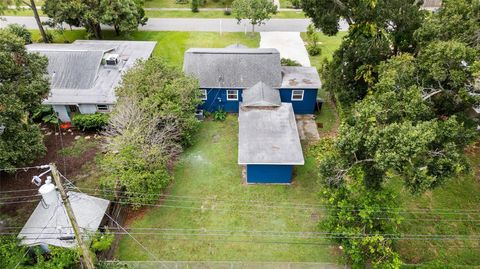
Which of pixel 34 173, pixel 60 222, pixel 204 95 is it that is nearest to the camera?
pixel 60 222

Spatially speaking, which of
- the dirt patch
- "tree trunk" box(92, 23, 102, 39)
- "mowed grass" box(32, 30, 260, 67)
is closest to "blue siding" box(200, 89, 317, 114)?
the dirt patch

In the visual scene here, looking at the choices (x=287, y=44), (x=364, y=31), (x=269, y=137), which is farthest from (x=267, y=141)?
(x=287, y=44)

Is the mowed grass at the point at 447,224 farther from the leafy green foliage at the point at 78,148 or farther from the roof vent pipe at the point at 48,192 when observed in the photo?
the leafy green foliage at the point at 78,148

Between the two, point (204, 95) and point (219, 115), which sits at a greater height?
point (204, 95)

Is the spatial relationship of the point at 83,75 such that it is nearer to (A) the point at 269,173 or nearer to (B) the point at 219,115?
(B) the point at 219,115

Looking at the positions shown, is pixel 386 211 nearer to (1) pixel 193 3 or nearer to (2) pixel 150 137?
(2) pixel 150 137

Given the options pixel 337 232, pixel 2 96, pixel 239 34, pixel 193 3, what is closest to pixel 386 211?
pixel 337 232
